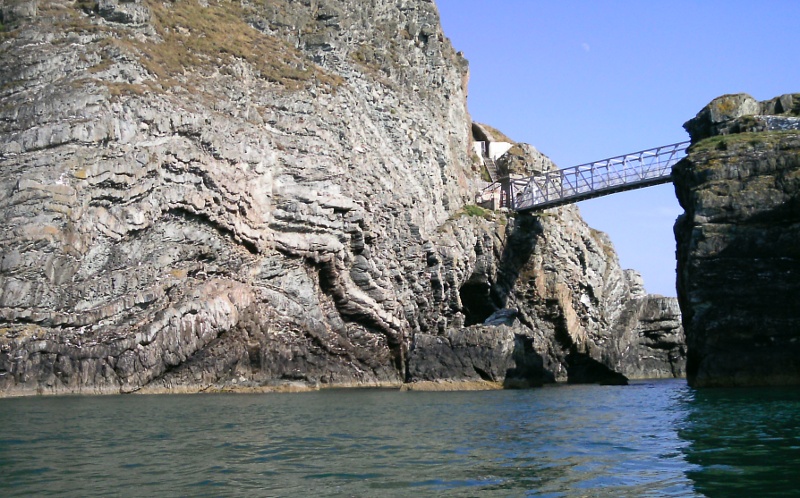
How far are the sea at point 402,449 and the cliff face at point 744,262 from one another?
28.6ft

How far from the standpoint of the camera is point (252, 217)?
171 ft

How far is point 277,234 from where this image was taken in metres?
53.3

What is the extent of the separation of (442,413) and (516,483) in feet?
54.7

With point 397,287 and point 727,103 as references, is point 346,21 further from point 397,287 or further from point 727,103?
point 727,103

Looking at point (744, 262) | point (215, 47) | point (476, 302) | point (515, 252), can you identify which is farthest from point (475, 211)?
point (744, 262)

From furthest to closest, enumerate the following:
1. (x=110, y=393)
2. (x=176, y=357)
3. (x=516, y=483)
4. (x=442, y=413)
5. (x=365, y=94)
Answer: (x=365, y=94) → (x=176, y=357) → (x=110, y=393) → (x=442, y=413) → (x=516, y=483)

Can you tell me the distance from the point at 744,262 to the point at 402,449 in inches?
1203

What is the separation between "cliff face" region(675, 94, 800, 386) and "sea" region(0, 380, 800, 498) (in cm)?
871

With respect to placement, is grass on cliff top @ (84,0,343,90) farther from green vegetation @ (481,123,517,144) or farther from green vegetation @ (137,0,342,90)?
green vegetation @ (481,123,517,144)

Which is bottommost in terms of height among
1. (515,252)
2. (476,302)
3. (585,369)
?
(585,369)

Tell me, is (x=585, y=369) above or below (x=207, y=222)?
below

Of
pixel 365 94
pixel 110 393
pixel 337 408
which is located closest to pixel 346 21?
pixel 365 94

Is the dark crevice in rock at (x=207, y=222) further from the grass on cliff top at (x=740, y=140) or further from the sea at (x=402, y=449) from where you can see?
the grass on cliff top at (x=740, y=140)

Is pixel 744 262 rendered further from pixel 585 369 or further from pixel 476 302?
pixel 585 369
